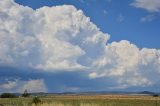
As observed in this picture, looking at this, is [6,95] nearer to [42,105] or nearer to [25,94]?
[25,94]

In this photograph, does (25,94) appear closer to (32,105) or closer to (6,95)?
(6,95)

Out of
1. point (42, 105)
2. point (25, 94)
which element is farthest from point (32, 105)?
point (25, 94)

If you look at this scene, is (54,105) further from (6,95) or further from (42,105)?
(6,95)

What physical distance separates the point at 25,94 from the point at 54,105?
67.7 m

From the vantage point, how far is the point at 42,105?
47906 millimetres

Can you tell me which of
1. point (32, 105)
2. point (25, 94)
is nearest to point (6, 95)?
point (25, 94)

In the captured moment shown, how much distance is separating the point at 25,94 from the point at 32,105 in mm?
64406

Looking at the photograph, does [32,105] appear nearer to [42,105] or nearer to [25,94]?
[42,105]

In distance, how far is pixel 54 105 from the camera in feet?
155

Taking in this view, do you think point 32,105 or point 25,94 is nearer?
point 32,105

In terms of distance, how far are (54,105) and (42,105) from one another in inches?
54.1

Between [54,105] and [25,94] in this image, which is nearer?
[54,105]

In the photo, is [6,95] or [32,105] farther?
[6,95]

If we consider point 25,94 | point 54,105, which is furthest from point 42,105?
point 25,94
